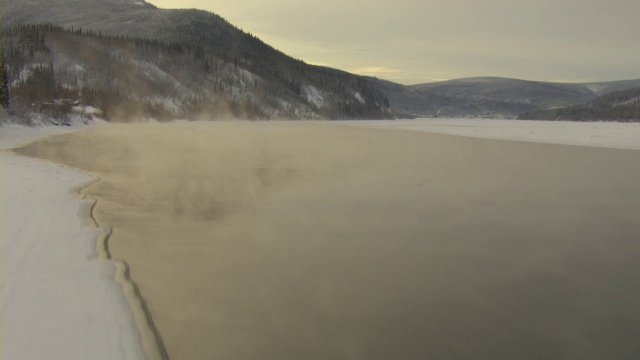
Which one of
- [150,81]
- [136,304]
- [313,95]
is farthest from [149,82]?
[136,304]

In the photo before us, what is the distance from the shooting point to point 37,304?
5.58m

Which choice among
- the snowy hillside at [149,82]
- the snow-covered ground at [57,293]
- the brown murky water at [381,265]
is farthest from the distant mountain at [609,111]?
the snow-covered ground at [57,293]

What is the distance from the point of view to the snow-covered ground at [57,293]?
4789 mm

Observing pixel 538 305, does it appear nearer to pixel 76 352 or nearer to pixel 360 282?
pixel 360 282

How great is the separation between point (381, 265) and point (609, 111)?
185 meters

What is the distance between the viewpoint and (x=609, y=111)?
16000cm

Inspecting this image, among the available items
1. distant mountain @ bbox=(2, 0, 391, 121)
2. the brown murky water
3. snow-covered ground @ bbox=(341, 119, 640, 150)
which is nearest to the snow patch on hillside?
distant mountain @ bbox=(2, 0, 391, 121)

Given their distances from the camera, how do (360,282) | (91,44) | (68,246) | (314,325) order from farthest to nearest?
(91,44) → (68,246) → (360,282) → (314,325)

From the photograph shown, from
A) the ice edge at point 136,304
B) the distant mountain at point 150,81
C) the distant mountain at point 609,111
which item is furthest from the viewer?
the distant mountain at point 609,111

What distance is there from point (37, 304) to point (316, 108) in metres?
166

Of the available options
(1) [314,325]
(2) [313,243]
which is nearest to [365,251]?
(2) [313,243]

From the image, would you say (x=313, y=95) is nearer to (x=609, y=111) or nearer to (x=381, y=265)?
(x=609, y=111)

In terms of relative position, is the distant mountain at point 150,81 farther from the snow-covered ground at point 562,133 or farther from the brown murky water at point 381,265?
the snow-covered ground at point 562,133

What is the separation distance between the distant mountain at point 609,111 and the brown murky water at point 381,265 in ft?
Answer: 493
